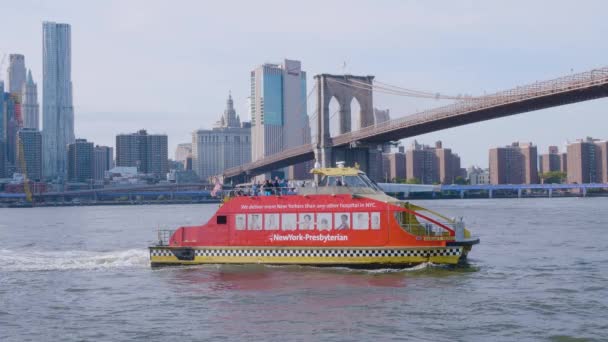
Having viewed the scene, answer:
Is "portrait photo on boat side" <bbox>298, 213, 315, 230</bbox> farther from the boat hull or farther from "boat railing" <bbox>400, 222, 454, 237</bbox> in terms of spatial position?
"boat railing" <bbox>400, 222, 454, 237</bbox>

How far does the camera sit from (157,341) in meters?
14.4

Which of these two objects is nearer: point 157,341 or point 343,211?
point 157,341

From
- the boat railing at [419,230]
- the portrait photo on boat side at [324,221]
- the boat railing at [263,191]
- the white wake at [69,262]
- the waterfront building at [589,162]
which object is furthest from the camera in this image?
the waterfront building at [589,162]

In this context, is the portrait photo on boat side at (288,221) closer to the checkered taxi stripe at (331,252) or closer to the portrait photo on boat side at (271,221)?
the portrait photo on boat side at (271,221)

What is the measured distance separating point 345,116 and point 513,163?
358ft

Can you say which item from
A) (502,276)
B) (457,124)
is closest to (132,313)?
(502,276)

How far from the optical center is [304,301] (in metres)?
17.6

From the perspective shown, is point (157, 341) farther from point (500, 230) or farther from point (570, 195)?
point (570, 195)

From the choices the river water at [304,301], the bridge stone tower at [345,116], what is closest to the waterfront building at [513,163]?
the bridge stone tower at [345,116]

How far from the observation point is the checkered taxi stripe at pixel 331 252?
20.5m

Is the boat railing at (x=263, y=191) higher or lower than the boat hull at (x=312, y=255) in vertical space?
higher

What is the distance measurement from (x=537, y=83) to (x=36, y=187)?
13276 centimetres

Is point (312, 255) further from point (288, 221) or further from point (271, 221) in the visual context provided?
point (271, 221)

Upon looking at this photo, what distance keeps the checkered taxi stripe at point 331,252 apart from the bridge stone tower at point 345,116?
5493cm
